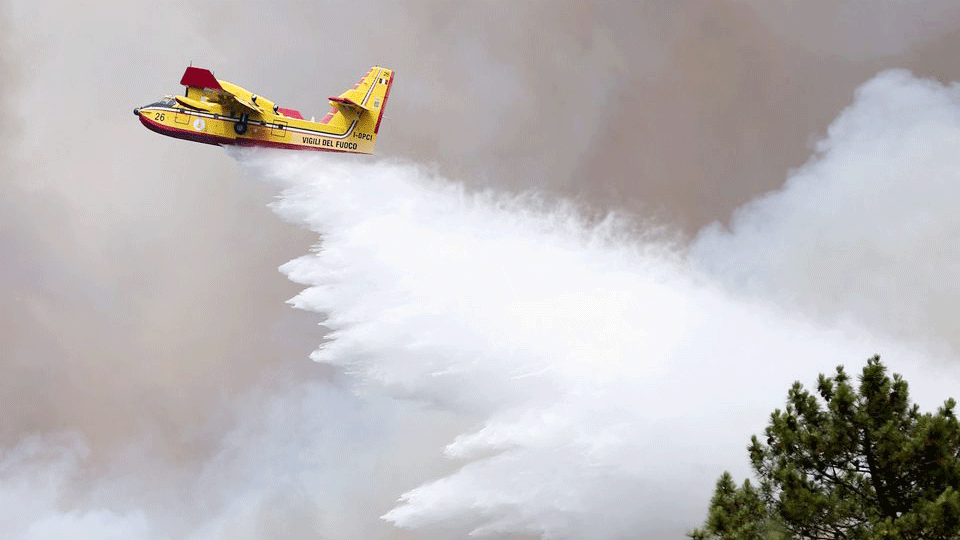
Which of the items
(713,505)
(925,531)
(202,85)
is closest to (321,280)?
(202,85)

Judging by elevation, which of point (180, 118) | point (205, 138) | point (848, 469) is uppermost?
point (180, 118)

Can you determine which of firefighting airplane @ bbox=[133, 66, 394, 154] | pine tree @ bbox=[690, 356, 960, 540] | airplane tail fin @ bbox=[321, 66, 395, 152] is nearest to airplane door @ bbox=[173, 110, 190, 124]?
firefighting airplane @ bbox=[133, 66, 394, 154]

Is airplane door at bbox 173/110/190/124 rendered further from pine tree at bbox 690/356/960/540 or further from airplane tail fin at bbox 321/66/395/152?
pine tree at bbox 690/356/960/540

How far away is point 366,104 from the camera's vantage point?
194 ft

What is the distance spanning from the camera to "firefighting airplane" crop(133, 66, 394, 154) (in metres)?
55.6

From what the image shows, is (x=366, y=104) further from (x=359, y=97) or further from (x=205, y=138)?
(x=205, y=138)

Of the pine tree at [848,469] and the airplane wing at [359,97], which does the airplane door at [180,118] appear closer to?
the airplane wing at [359,97]

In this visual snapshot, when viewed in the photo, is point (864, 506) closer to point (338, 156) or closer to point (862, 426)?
point (862, 426)

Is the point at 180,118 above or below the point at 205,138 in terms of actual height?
above

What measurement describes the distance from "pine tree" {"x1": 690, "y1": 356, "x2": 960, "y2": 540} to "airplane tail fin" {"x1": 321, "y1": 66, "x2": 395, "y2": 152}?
118 ft

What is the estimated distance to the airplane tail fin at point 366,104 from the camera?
2306 inches

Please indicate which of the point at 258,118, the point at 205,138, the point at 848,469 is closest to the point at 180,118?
the point at 205,138

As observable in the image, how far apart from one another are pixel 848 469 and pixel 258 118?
38.1 m

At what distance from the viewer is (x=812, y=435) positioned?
25703 millimetres
